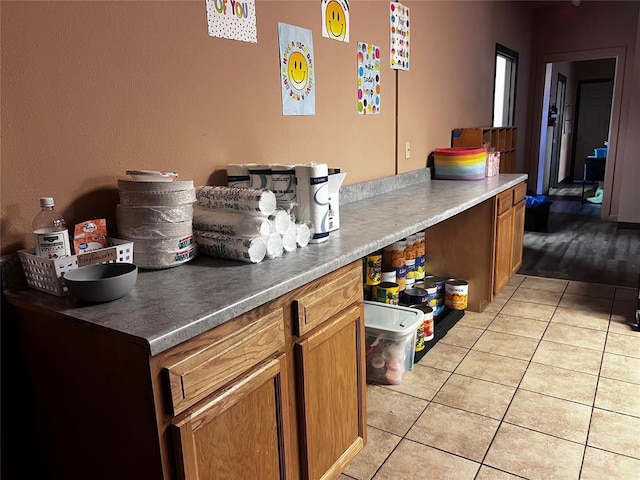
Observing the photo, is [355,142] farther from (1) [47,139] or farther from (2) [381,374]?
(1) [47,139]

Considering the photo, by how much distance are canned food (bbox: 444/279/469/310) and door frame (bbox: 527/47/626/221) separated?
3863mm

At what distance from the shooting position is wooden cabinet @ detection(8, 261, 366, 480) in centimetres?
102

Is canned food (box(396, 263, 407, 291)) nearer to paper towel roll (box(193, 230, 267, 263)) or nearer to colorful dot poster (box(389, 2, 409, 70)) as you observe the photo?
colorful dot poster (box(389, 2, 409, 70))

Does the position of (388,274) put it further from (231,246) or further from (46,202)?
(46,202)

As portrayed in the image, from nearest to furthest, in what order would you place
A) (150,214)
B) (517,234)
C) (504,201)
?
(150,214) → (504,201) → (517,234)

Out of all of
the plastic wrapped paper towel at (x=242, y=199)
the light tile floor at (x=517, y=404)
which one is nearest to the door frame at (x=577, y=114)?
the light tile floor at (x=517, y=404)

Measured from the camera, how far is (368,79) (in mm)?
2729

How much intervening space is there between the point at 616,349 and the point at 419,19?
232 centimetres

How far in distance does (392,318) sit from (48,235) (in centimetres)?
159

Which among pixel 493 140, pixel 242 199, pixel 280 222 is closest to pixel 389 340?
pixel 280 222

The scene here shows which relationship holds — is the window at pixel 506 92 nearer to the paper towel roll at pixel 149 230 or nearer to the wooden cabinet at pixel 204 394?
the wooden cabinet at pixel 204 394

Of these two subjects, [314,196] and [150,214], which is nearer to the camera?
[150,214]

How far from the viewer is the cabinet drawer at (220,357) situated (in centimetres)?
102

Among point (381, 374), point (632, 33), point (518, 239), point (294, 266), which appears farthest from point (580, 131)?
point (294, 266)
